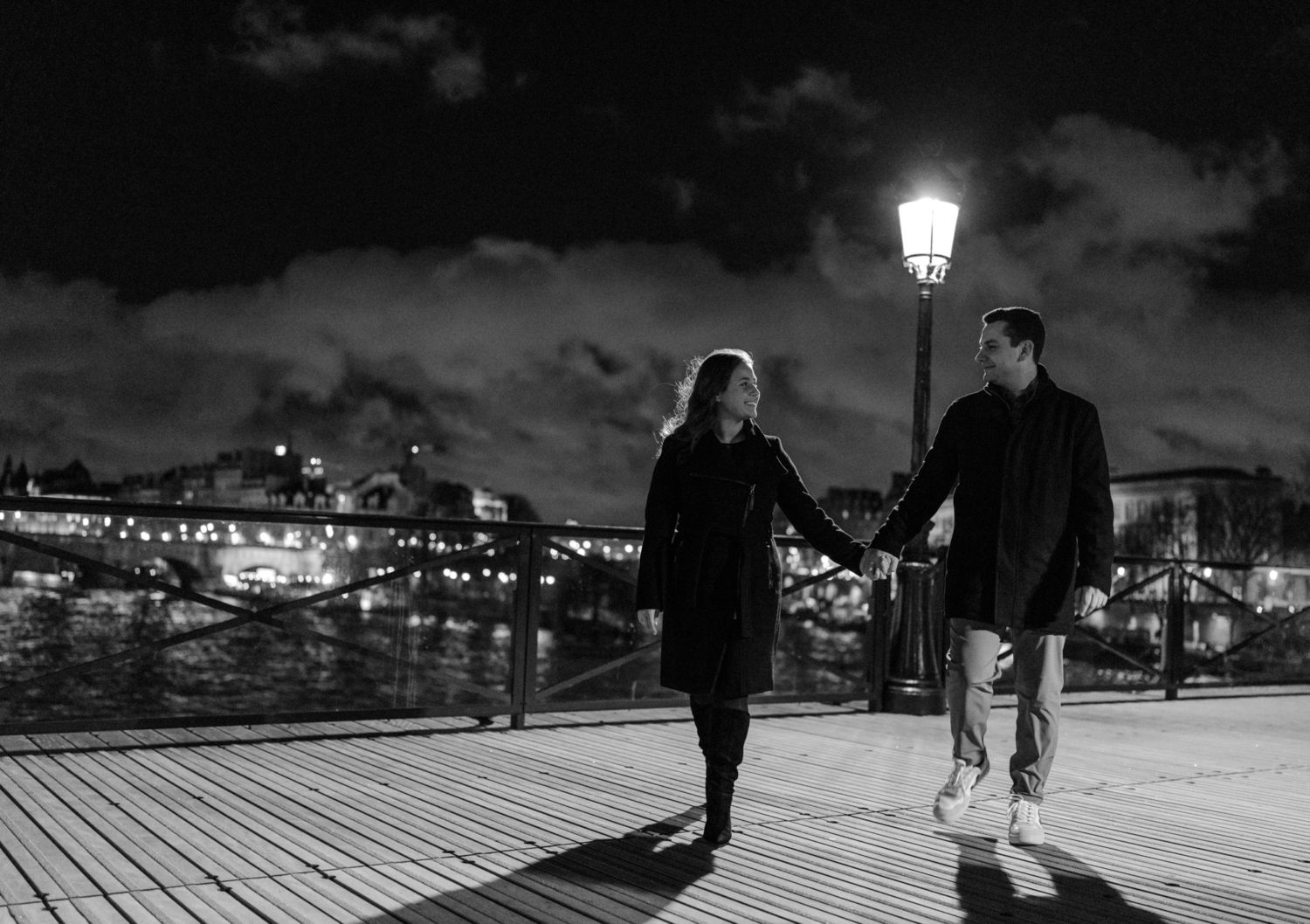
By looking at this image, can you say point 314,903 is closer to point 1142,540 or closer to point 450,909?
point 450,909

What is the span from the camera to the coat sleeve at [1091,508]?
427cm

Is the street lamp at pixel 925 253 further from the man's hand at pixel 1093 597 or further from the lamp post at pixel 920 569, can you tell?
the man's hand at pixel 1093 597

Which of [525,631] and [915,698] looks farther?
[915,698]

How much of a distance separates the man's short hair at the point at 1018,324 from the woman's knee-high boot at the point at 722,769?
154 centimetres

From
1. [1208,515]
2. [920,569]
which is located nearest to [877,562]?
[920,569]

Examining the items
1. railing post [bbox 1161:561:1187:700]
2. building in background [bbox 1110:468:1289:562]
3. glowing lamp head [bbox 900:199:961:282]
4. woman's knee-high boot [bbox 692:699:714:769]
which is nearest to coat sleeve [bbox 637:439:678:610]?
woman's knee-high boot [bbox 692:699:714:769]

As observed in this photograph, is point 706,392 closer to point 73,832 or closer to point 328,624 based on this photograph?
point 73,832

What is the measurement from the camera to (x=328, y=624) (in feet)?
206

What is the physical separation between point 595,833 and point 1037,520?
5.76 ft

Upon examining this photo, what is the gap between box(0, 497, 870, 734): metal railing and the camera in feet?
20.8

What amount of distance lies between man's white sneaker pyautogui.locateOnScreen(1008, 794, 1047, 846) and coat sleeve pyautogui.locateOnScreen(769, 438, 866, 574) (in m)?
0.93

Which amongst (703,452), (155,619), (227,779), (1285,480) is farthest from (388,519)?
(1285,480)

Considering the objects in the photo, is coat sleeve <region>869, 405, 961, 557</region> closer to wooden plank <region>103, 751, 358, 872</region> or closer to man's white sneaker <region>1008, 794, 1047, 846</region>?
man's white sneaker <region>1008, 794, 1047, 846</region>

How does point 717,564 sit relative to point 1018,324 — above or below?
below
